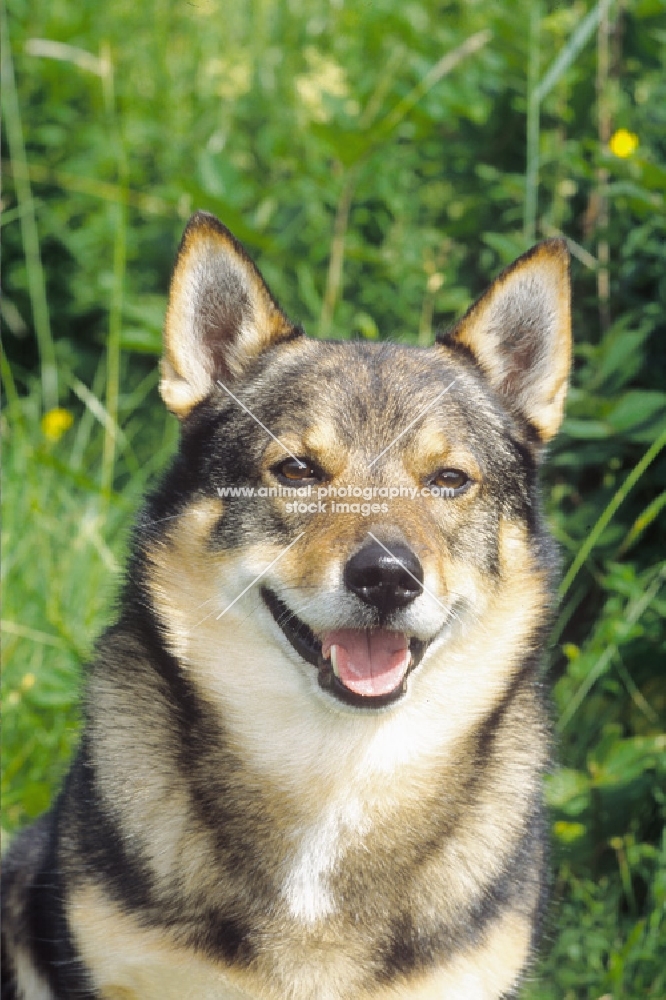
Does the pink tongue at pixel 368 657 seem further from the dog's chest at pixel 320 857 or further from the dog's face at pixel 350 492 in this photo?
the dog's chest at pixel 320 857

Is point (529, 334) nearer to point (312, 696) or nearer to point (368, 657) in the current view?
point (368, 657)

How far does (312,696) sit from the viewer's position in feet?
8.02

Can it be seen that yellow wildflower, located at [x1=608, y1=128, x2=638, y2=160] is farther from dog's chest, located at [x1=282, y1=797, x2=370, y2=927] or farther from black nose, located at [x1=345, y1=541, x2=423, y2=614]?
dog's chest, located at [x1=282, y1=797, x2=370, y2=927]

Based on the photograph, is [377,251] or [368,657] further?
[377,251]

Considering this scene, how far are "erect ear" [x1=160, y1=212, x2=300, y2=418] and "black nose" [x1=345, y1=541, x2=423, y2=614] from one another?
0.73 metres

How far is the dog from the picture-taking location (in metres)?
2.34

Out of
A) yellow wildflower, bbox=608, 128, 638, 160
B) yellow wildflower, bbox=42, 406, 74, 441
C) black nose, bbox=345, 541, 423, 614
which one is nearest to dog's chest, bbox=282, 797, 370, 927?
black nose, bbox=345, 541, 423, 614

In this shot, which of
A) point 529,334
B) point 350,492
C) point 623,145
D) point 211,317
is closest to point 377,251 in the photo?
point 623,145

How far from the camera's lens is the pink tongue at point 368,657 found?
234 centimetres

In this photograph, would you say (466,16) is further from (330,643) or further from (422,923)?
(422,923)

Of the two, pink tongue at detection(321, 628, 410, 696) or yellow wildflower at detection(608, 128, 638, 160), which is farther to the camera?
yellow wildflower at detection(608, 128, 638, 160)

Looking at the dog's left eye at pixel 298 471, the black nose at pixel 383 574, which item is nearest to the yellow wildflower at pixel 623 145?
the dog's left eye at pixel 298 471

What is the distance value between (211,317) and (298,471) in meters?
0.49

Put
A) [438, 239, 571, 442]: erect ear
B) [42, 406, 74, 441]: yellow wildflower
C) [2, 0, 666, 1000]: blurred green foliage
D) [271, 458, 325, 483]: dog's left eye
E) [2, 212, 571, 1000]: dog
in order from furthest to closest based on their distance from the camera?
[42, 406, 74, 441]: yellow wildflower < [2, 0, 666, 1000]: blurred green foliage < [438, 239, 571, 442]: erect ear < [271, 458, 325, 483]: dog's left eye < [2, 212, 571, 1000]: dog
